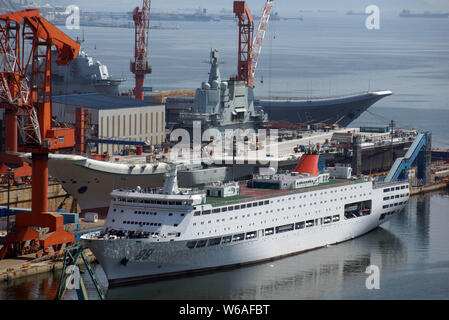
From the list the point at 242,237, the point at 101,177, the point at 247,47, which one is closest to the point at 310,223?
the point at 242,237

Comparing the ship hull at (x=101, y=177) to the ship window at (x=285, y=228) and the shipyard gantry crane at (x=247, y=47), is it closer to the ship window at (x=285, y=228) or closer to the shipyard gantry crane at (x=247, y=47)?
the ship window at (x=285, y=228)

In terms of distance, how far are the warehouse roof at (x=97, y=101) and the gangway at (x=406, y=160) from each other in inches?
654

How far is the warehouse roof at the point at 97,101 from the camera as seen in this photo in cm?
6688

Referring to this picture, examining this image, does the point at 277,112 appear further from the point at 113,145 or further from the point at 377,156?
the point at 113,145

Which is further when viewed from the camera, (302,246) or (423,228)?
(423,228)

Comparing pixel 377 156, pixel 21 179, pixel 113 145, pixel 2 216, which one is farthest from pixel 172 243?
pixel 377 156

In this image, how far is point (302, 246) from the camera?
165ft

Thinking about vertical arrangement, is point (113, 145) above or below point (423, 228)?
above

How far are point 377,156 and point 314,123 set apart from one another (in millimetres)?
13182

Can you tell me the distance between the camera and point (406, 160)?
65250 mm

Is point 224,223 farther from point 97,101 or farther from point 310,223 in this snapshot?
point 97,101

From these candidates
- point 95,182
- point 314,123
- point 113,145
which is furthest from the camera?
point 314,123

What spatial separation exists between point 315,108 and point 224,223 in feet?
132

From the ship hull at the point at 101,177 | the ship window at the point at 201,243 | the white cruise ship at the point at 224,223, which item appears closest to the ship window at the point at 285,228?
the white cruise ship at the point at 224,223
